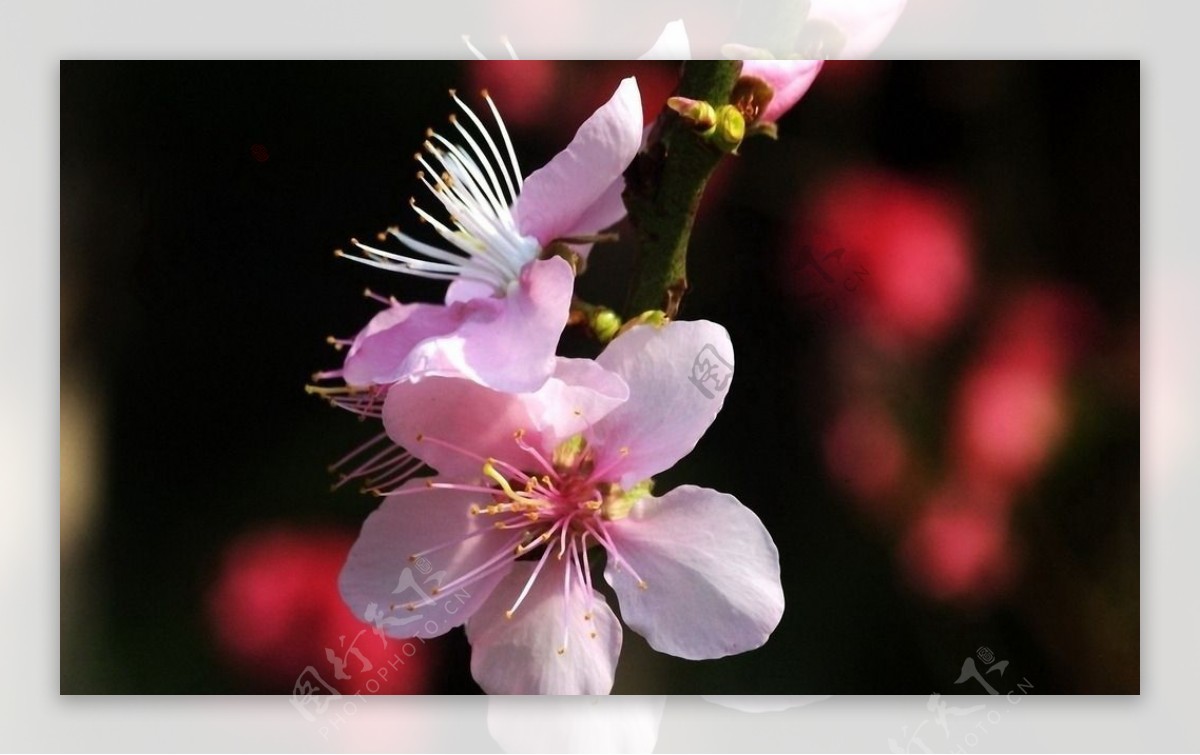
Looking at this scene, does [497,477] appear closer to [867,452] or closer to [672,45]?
[867,452]

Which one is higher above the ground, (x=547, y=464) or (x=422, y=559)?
(x=547, y=464)

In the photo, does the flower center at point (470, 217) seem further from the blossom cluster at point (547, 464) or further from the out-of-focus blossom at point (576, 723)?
the out-of-focus blossom at point (576, 723)

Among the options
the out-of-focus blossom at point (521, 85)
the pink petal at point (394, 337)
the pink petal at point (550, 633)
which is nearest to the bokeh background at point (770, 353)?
the out-of-focus blossom at point (521, 85)

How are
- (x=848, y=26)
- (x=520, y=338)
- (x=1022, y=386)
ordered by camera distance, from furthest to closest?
(x=1022, y=386), (x=848, y=26), (x=520, y=338)

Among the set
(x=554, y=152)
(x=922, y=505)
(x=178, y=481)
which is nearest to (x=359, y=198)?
(x=554, y=152)

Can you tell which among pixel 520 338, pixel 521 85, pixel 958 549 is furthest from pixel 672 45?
pixel 958 549

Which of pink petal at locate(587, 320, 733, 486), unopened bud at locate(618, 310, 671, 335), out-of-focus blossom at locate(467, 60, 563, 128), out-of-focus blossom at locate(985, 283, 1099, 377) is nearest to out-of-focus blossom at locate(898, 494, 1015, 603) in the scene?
out-of-focus blossom at locate(985, 283, 1099, 377)

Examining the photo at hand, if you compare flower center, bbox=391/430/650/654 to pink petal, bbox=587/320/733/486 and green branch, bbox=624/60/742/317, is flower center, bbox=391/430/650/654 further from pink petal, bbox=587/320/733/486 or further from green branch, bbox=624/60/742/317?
green branch, bbox=624/60/742/317
